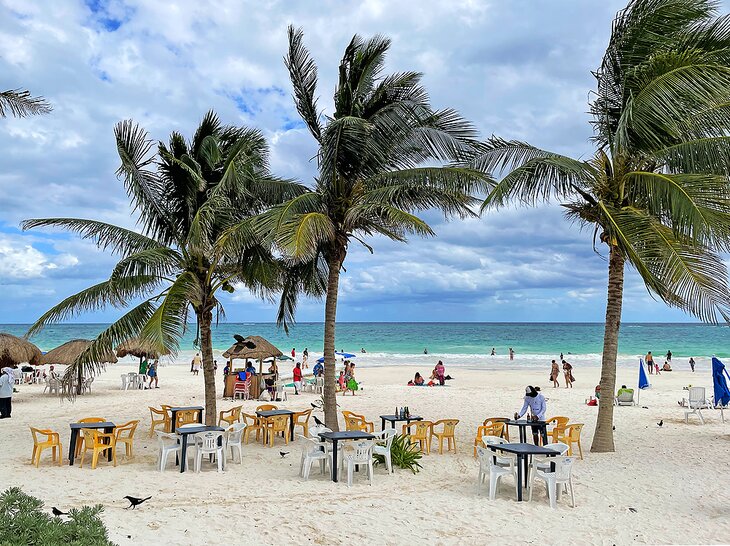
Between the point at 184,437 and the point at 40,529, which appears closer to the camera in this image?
the point at 40,529

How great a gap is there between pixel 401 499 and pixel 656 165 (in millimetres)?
6957

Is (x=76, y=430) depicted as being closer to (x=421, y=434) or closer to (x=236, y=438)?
(x=236, y=438)

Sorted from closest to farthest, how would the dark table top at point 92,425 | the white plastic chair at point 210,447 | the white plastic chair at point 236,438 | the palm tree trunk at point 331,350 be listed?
the white plastic chair at point 210,447 < the dark table top at point 92,425 < the white plastic chair at point 236,438 < the palm tree trunk at point 331,350

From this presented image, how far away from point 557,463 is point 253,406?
35.2ft

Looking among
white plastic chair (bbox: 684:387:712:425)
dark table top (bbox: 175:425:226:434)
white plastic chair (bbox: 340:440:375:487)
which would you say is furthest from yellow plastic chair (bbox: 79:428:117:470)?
white plastic chair (bbox: 684:387:712:425)

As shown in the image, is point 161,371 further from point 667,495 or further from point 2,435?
point 667,495

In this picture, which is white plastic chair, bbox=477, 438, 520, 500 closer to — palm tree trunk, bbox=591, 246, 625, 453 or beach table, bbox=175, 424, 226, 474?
palm tree trunk, bbox=591, 246, 625, 453

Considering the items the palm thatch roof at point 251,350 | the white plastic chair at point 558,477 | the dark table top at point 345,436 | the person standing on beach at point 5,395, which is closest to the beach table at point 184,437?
the dark table top at point 345,436

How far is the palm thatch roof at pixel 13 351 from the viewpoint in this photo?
1700 centimetres

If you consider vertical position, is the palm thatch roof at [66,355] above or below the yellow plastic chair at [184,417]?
above

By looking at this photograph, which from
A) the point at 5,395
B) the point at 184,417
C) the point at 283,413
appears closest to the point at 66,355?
the point at 5,395

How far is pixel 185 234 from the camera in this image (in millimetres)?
11383

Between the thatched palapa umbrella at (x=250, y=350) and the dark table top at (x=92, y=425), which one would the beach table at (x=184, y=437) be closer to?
the dark table top at (x=92, y=425)

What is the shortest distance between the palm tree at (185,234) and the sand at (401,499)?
234 centimetres
